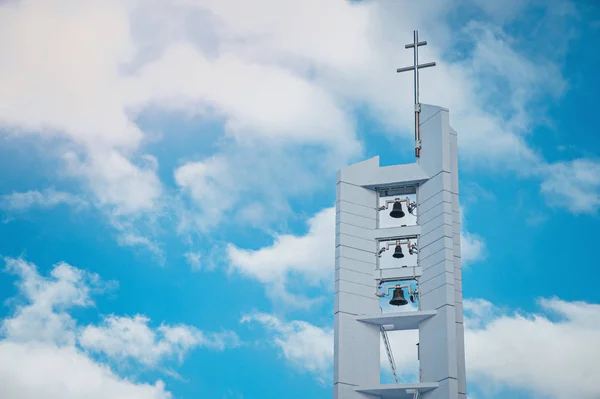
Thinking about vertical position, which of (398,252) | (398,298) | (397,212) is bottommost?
(398,298)

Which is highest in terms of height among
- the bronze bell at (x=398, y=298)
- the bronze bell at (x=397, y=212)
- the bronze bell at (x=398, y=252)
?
the bronze bell at (x=397, y=212)

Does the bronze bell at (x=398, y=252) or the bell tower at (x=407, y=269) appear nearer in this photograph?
the bell tower at (x=407, y=269)

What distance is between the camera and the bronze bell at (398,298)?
34.3m

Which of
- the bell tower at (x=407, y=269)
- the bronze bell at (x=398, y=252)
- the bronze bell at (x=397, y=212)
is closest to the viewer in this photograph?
the bell tower at (x=407, y=269)

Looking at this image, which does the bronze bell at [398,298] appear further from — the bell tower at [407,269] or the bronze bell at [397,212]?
the bronze bell at [397,212]

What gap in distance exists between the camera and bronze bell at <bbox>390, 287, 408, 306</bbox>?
34312mm

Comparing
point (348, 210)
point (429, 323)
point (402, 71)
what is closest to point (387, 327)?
point (429, 323)

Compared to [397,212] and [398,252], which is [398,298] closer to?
[398,252]

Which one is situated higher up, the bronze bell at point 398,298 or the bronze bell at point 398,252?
the bronze bell at point 398,252

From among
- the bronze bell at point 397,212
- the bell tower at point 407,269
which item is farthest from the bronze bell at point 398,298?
the bronze bell at point 397,212

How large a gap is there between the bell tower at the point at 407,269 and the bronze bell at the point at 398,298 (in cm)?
3

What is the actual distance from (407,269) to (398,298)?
971mm

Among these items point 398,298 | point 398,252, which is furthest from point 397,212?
point 398,298

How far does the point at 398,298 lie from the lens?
34375 millimetres
